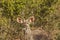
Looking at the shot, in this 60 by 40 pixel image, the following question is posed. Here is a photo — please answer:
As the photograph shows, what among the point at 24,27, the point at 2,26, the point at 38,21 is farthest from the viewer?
the point at 38,21

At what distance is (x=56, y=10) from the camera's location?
968 centimetres

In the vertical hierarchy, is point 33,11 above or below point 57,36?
above

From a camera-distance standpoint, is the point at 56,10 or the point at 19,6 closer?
the point at 19,6

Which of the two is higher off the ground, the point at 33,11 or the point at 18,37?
the point at 33,11

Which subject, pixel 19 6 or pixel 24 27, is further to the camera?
pixel 19 6

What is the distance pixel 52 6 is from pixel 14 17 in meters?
1.43

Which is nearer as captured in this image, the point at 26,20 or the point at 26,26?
the point at 26,26

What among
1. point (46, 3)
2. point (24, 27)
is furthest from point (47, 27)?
point (24, 27)

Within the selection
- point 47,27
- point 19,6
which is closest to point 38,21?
point 47,27

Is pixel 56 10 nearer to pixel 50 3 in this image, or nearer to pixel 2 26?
pixel 50 3

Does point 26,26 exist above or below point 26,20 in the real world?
below

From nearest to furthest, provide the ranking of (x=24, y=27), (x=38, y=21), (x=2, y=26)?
(x=24, y=27) → (x=2, y=26) → (x=38, y=21)

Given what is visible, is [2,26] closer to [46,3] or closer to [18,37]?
[18,37]

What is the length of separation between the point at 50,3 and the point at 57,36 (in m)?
1.31
